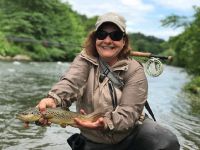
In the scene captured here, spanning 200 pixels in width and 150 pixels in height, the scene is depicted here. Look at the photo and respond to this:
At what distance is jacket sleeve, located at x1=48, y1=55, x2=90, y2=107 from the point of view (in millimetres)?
4594

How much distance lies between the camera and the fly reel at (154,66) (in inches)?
249

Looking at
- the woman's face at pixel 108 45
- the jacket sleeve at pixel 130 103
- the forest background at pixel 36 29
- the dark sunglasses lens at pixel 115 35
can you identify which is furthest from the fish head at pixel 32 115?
the forest background at pixel 36 29

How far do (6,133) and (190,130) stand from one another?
3906 mm

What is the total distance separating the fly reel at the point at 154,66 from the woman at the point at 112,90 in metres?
1.31

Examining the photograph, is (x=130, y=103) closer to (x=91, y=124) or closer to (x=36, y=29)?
(x=91, y=124)

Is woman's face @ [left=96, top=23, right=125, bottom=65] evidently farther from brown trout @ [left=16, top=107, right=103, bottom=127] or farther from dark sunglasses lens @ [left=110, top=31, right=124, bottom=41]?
brown trout @ [left=16, top=107, right=103, bottom=127]

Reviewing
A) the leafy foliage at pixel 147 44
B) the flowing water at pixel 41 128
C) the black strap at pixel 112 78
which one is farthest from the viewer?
the leafy foliage at pixel 147 44

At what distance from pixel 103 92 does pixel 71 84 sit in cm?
35

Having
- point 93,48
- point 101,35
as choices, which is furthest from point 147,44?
point 101,35

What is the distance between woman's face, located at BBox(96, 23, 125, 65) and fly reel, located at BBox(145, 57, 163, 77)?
152 cm

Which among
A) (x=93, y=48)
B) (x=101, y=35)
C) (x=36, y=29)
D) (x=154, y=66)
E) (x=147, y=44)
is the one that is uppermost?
(x=101, y=35)

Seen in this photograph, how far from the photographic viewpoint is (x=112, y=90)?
485cm

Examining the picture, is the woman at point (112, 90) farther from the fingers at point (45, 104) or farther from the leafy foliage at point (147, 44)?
the leafy foliage at point (147, 44)

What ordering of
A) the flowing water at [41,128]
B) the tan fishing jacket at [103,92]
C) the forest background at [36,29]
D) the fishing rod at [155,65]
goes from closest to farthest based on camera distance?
1. the tan fishing jacket at [103,92]
2. the fishing rod at [155,65]
3. the flowing water at [41,128]
4. the forest background at [36,29]
